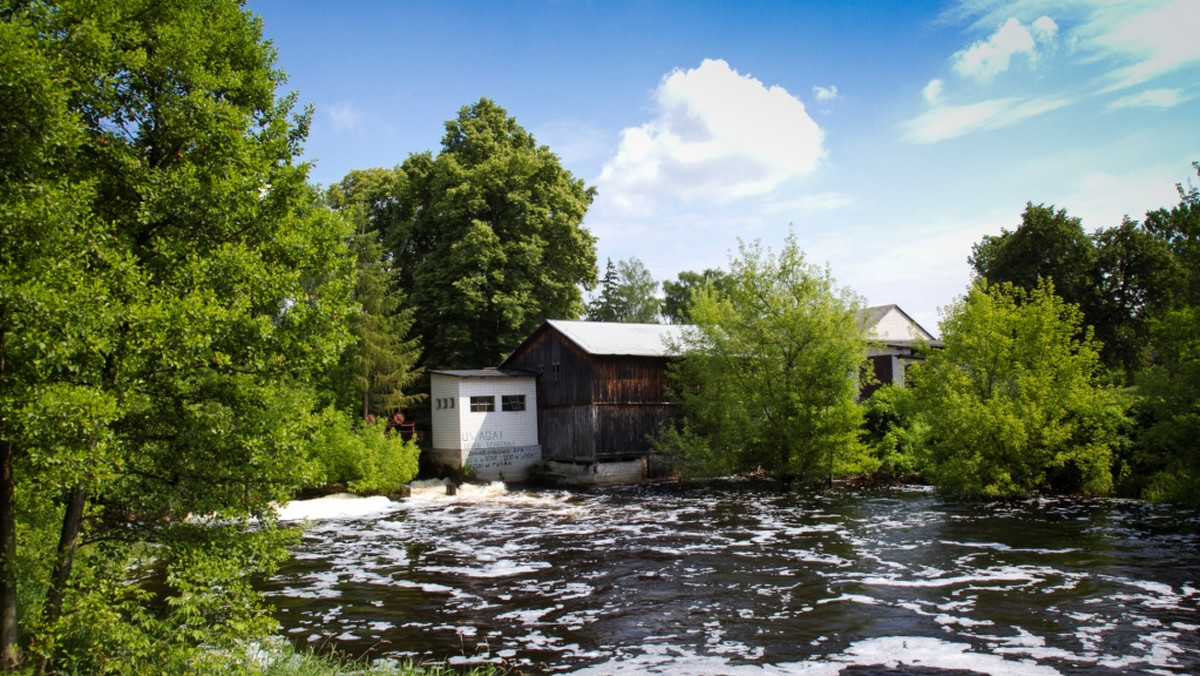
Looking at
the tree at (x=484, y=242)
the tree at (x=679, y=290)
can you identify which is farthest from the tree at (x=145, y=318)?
the tree at (x=679, y=290)

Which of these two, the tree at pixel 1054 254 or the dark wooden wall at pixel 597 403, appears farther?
the tree at pixel 1054 254

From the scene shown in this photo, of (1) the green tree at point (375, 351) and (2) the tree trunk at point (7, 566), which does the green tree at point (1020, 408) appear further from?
(1) the green tree at point (375, 351)

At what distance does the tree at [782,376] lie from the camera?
2625cm

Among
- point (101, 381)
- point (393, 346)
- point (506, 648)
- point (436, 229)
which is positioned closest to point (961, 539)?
point (506, 648)

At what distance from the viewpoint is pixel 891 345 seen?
136 ft

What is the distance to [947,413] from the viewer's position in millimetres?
22469

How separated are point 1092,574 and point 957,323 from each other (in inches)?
489

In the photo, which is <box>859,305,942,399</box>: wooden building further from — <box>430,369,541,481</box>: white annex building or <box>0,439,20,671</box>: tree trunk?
<box>0,439,20,671</box>: tree trunk

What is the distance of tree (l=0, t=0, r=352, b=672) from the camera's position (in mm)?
5957

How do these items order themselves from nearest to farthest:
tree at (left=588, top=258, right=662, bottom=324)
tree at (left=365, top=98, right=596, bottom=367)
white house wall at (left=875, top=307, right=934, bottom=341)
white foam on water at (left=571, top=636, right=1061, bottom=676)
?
white foam on water at (left=571, top=636, right=1061, bottom=676)
tree at (left=365, top=98, right=596, bottom=367)
white house wall at (left=875, top=307, right=934, bottom=341)
tree at (left=588, top=258, right=662, bottom=324)

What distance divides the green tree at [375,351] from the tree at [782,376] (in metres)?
13.7

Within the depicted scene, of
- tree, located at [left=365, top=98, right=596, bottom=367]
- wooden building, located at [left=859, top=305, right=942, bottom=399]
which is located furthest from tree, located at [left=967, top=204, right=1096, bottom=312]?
tree, located at [left=365, top=98, right=596, bottom=367]

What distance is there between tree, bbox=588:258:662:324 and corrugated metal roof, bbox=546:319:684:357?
103 ft

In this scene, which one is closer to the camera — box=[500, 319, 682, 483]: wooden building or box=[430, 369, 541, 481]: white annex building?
box=[500, 319, 682, 483]: wooden building
